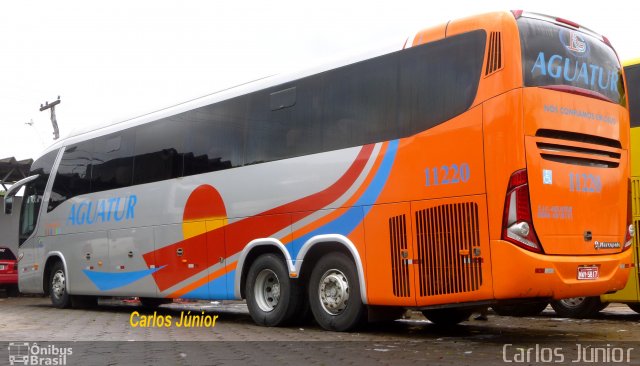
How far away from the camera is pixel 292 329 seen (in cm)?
1033

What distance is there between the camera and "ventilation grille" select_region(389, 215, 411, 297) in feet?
28.5

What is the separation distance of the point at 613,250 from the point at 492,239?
6.10 ft

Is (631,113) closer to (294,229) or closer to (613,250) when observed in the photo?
(613,250)

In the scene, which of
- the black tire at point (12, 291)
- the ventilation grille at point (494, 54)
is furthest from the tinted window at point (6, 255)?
the ventilation grille at point (494, 54)

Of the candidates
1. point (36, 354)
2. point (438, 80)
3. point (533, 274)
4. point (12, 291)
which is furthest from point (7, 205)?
point (533, 274)

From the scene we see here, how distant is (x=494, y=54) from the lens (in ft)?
26.5

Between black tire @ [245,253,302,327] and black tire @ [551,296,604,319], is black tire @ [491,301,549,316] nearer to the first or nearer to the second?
black tire @ [551,296,604,319]

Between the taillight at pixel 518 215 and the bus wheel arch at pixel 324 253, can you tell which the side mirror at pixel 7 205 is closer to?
the bus wheel arch at pixel 324 253

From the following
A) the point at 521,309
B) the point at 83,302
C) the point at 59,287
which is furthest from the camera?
the point at 83,302

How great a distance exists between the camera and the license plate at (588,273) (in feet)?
26.7

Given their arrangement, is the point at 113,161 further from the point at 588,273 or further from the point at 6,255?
the point at 588,273

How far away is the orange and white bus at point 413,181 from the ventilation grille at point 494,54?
17mm

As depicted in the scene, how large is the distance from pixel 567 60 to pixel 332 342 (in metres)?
4.29

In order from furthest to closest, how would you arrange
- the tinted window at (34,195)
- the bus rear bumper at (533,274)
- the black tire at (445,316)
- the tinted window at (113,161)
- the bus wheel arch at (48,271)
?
the tinted window at (34,195), the bus wheel arch at (48,271), the tinted window at (113,161), the black tire at (445,316), the bus rear bumper at (533,274)
